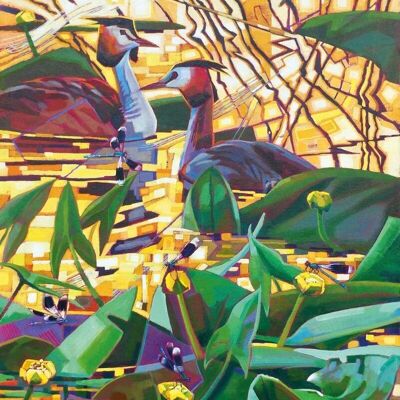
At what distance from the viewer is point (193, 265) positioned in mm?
2168

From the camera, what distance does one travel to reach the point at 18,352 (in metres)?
2.11

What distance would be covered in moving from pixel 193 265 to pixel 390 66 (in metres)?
1.09

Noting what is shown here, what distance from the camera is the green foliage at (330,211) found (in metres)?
2.19

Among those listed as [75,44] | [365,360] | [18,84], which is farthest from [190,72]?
[365,360]

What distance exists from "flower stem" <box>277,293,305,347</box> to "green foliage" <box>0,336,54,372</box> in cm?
87

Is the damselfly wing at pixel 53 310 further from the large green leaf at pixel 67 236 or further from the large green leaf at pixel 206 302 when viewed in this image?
Result: the large green leaf at pixel 206 302

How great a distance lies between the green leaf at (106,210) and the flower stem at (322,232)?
0.73 metres

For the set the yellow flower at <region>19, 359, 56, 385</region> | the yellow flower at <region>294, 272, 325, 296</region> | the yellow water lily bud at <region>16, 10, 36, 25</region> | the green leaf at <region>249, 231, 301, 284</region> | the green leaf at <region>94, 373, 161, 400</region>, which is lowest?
the green leaf at <region>94, 373, 161, 400</region>

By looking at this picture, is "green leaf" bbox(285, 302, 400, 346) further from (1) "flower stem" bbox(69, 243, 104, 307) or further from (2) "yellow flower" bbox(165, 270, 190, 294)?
(1) "flower stem" bbox(69, 243, 104, 307)

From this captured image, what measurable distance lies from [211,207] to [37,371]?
34.7 inches

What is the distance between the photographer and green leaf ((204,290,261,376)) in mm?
2105

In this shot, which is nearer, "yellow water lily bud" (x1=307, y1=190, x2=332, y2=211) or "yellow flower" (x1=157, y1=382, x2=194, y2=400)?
"yellow flower" (x1=157, y1=382, x2=194, y2=400)

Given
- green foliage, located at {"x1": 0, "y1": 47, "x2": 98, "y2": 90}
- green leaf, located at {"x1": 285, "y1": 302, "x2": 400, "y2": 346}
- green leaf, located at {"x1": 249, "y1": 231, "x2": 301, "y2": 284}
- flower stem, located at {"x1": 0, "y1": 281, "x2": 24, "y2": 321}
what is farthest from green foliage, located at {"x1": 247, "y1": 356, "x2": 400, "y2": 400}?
green foliage, located at {"x1": 0, "y1": 47, "x2": 98, "y2": 90}

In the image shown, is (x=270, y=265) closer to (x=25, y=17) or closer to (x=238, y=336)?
(x=238, y=336)
